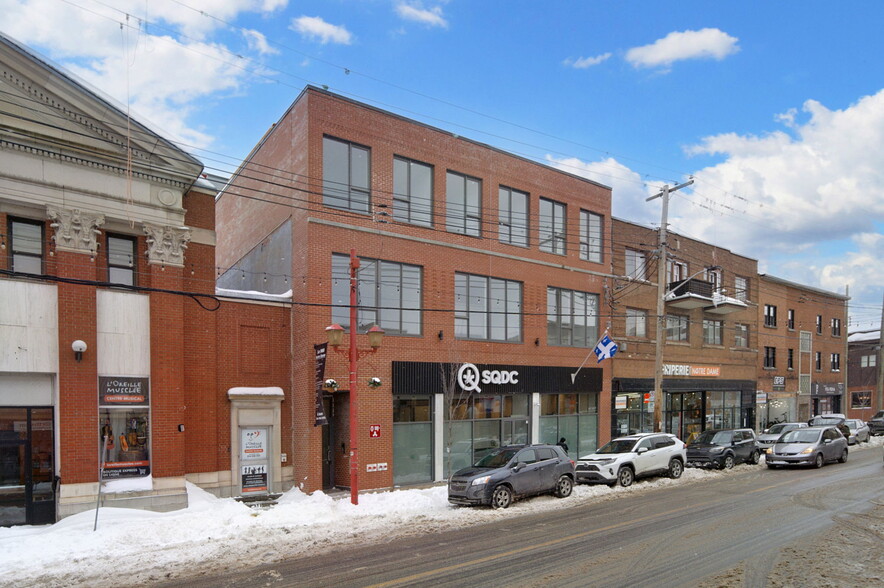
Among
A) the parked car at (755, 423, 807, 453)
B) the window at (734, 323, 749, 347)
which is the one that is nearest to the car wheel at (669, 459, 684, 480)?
the parked car at (755, 423, 807, 453)

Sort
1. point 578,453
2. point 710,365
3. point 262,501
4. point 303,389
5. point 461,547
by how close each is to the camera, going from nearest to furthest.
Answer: point 461,547 → point 262,501 → point 303,389 → point 578,453 → point 710,365

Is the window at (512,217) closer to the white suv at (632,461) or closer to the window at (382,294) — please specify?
the window at (382,294)

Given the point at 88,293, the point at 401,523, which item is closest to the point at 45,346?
the point at 88,293

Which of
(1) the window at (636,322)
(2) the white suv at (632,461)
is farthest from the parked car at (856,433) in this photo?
(2) the white suv at (632,461)

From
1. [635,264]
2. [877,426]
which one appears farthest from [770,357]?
[635,264]

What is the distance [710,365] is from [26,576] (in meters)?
33.1

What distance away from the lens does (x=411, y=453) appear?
21.1 m

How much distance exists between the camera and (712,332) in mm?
36188

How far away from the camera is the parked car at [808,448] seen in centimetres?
2400

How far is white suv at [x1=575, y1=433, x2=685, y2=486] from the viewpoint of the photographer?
65.6 ft

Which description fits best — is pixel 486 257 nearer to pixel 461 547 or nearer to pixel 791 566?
pixel 461 547

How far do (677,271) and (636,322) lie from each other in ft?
18.6

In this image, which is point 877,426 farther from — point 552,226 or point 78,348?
point 78,348

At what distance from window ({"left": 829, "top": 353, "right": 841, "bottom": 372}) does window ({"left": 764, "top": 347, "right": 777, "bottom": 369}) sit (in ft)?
33.9
